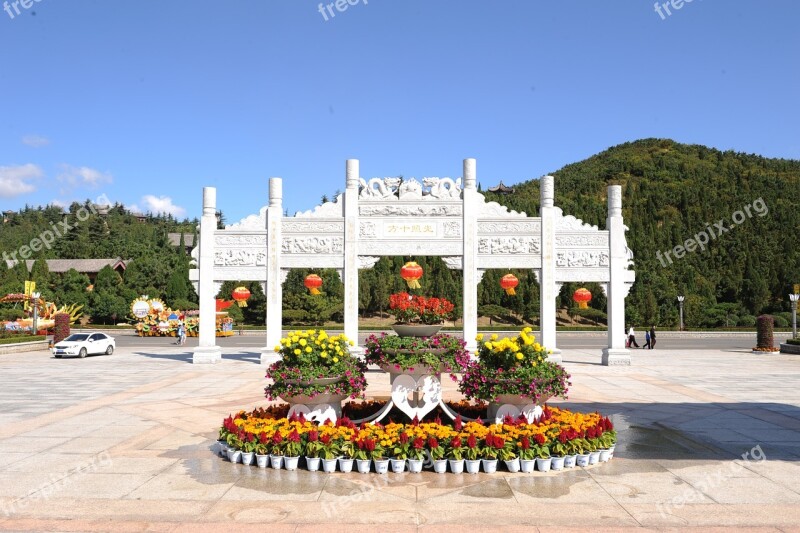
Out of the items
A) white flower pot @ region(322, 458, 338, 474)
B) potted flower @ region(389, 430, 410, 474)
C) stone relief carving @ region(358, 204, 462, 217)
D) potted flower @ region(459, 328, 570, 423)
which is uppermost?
stone relief carving @ region(358, 204, 462, 217)

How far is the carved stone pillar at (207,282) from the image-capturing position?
2073 centimetres

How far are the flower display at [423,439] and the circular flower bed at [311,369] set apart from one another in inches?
17.9

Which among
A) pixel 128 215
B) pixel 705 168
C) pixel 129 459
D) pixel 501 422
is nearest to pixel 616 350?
pixel 501 422

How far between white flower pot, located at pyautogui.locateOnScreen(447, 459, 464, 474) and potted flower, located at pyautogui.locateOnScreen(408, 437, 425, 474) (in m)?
0.35

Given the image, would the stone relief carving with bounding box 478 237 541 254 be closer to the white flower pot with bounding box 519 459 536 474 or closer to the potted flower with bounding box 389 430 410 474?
the white flower pot with bounding box 519 459 536 474

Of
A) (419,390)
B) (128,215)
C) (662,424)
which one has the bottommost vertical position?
(662,424)

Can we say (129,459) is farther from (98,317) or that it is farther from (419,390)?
(98,317)

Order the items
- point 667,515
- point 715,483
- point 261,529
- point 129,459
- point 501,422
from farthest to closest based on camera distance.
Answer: point 501,422, point 129,459, point 715,483, point 667,515, point 261,529

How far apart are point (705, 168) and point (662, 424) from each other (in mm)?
100591

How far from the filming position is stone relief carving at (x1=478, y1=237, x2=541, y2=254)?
66.7 feet

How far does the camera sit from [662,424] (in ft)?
34.2

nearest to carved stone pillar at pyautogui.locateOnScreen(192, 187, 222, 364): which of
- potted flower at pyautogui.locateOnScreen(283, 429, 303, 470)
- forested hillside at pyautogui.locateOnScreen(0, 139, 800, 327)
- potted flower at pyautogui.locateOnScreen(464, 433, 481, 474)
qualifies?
potted flower at pyautogui.locateOnScreen(283, 429, 303, 470)

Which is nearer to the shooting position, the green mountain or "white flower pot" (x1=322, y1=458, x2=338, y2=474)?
"white flower pot" (x1=322, y1=458, x2=338, y2=474)

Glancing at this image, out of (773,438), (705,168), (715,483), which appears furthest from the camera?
(705,168)
